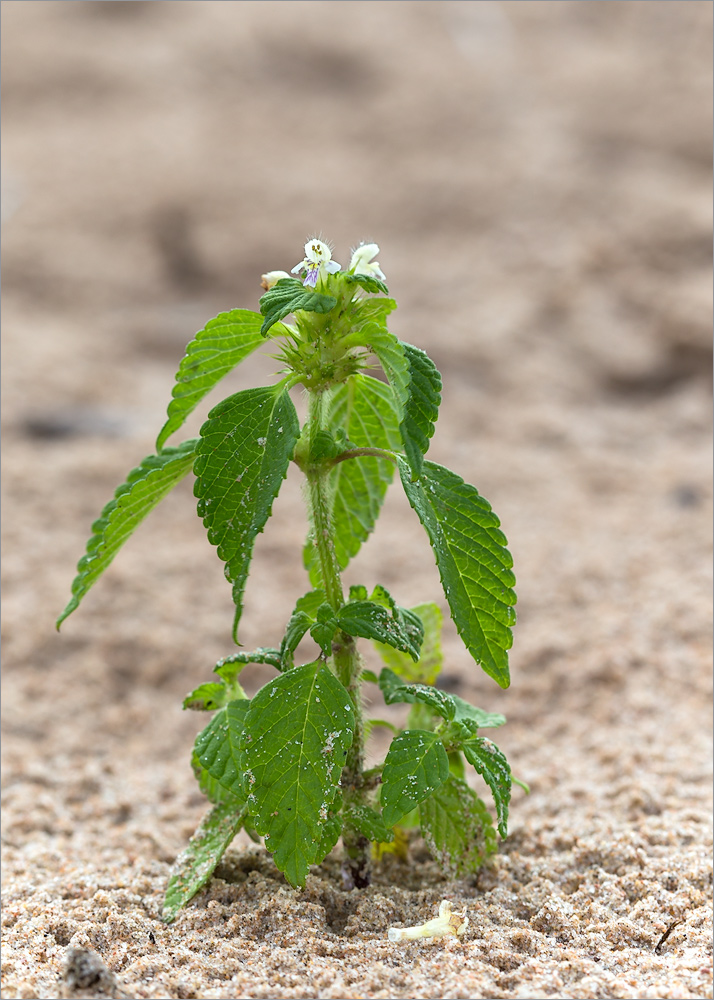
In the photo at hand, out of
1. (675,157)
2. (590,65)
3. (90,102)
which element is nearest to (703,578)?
(675,157)

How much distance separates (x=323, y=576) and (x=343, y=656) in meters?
0.13

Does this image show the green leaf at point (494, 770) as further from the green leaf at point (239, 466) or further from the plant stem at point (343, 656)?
the green leaf at point (239, 466)

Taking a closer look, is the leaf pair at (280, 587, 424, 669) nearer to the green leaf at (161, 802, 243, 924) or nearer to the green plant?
the green plant

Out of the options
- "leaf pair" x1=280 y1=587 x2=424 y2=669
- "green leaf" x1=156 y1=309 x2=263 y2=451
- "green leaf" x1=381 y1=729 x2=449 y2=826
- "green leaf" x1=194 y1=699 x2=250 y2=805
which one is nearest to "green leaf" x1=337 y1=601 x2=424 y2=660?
"leaf pair" x1=280 y1=587 x2=424 y2=669

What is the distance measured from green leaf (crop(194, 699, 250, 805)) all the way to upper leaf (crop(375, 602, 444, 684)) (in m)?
0.34

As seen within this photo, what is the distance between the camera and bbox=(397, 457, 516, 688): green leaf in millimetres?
1339

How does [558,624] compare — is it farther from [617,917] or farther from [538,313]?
[538,313]

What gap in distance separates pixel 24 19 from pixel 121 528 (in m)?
5.83

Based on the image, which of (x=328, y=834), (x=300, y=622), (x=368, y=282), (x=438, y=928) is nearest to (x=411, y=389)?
(x=368, y=282)

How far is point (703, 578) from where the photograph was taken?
2.74 metres

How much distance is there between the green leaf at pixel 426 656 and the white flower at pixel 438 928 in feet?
1.44

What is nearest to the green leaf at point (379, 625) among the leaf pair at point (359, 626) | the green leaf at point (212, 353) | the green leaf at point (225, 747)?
the leaf pair at point (359, 626)

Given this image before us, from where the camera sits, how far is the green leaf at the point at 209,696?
1.51 metres

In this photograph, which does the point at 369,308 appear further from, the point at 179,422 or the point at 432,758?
the point at 432,758
